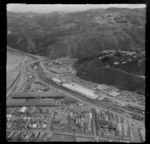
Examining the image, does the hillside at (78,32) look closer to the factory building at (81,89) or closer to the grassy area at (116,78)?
the grassy area at (116,78)

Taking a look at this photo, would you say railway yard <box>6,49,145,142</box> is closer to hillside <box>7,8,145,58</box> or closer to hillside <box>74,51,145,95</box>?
hillside <box>74,51,145,95</box>

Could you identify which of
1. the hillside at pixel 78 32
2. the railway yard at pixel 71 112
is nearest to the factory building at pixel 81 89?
the railway yard at pixel 71 112

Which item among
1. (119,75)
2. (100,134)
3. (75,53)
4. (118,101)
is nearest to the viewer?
(100,134)

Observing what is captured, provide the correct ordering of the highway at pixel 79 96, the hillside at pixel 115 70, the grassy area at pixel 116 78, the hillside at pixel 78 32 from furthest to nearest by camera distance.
A: the hillside at pixel 78 32, the hillside at pixel 115 70, the grassy area at pixel 116 78, the highway at pixel 79 96

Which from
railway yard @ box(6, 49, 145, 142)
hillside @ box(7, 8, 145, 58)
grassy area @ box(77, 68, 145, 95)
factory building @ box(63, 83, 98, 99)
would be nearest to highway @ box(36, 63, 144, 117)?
railway yard @ box(6, 49, 145, 142)

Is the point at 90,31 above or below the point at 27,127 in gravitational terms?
above
